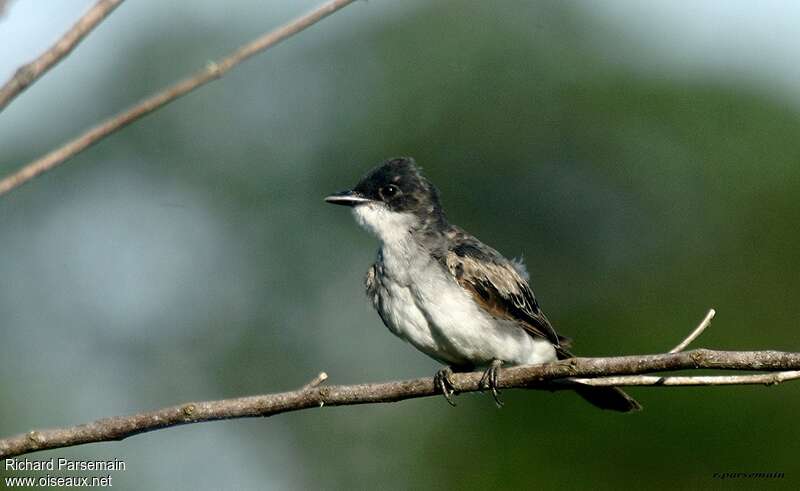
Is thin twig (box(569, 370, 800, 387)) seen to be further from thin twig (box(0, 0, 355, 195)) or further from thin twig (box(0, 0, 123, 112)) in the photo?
thin twig (box(0, 0, 123, 112))

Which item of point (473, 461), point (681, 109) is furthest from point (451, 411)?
point (681, 109)

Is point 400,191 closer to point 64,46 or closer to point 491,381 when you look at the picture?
point 491,381

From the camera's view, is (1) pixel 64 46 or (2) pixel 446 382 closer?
(1) pixel 64 46

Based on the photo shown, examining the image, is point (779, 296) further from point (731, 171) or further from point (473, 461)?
point (473, 461)

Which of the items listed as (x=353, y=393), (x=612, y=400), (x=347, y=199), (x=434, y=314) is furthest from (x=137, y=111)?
(x=612, y=400)

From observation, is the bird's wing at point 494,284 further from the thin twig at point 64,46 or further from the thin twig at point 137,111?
the thin twig at point 64,46

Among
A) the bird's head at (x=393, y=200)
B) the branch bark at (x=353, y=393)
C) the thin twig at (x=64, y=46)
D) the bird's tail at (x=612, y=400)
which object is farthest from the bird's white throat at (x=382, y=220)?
the thin twig at (x=64, y=46)
